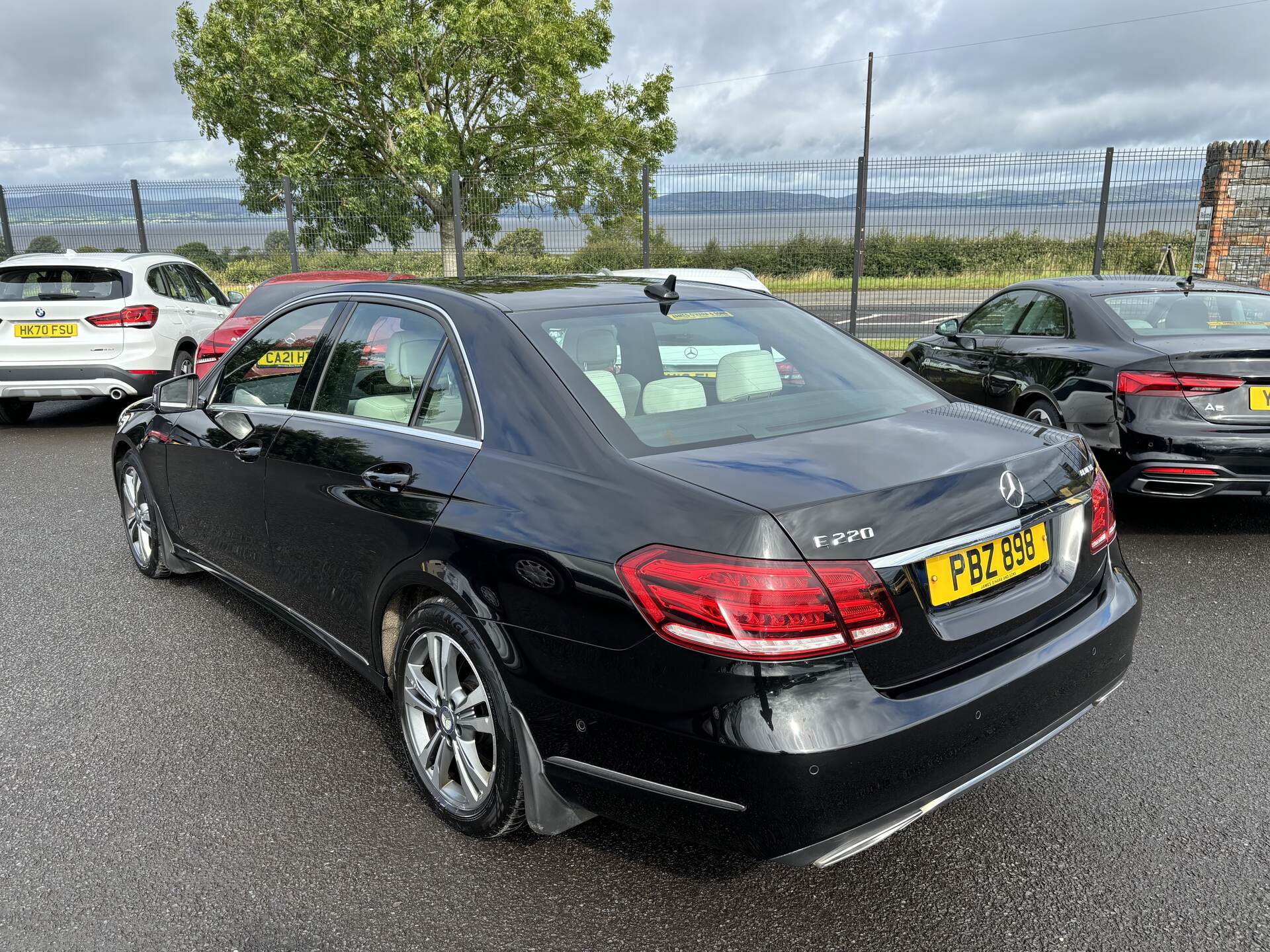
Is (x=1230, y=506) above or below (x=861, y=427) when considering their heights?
below

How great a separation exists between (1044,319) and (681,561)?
5.34 meters

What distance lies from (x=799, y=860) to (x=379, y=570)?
1479 mm

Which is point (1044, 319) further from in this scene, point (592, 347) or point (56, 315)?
point (56, 315)

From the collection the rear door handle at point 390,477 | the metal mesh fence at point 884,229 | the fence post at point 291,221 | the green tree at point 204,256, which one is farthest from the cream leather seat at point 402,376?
the green tree at point 204,256

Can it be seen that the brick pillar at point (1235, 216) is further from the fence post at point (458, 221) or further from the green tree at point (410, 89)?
the green tree at point (410, 89)

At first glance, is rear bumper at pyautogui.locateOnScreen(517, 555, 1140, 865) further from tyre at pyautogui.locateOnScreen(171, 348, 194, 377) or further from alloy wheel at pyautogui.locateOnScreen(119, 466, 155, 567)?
tyre at pyautogui.locateOnScreen(171, 348, 194, 377)

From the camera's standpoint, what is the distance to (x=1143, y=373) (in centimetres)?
509

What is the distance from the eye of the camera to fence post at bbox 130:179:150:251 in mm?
16656

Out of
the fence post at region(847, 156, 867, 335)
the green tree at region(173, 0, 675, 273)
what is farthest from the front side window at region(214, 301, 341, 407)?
the green tree at region(173, 0, 675, 273)

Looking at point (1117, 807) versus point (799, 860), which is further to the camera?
point (1117, 807)

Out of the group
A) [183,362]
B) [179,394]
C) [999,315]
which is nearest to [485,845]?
[179,394]

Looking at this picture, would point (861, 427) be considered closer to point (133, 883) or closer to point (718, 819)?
point (718, 819)

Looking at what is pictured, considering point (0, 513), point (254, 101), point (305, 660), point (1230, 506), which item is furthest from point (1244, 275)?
point (254, 101)

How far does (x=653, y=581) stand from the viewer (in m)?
2.01
